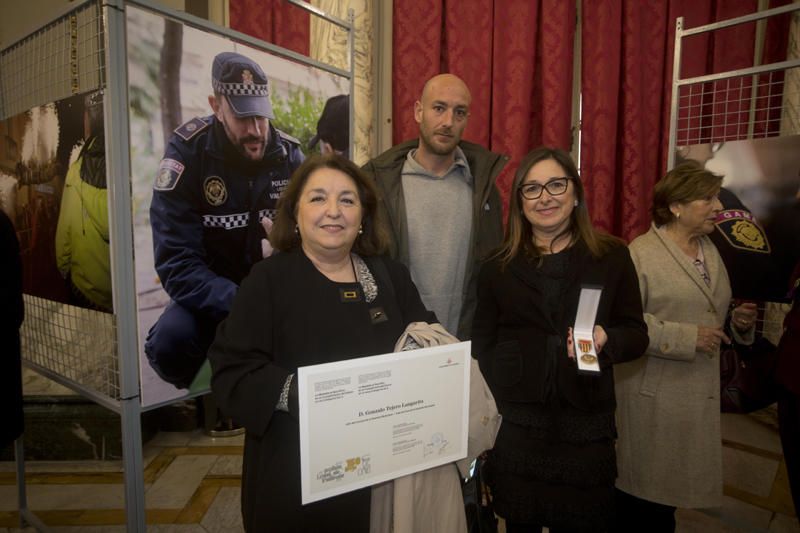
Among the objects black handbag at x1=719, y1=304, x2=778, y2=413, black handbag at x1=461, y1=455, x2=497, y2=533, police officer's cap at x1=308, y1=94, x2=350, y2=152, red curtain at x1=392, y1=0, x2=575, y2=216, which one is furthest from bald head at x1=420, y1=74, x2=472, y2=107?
black handbag at x1=719, y1=304, x2=778, y2=413

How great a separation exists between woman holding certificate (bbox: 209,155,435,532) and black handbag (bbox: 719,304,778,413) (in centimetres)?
193

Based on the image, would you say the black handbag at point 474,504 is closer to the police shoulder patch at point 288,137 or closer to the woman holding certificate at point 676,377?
the woman holding certificate at point 676,377

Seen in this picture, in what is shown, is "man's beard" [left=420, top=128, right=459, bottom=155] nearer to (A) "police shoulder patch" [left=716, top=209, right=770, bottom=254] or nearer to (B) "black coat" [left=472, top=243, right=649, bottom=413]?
(B) "black coat" [left=472, top=243, right=649, bottom=413]

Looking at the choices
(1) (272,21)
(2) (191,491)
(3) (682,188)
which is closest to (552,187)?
(3) (682,188)

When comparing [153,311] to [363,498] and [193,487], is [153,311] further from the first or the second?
[193,487]

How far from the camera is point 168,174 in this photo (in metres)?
1.84

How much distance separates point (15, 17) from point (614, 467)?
4.49 m

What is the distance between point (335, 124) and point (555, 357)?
1.72 m

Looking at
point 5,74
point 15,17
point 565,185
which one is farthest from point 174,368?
point 15,17

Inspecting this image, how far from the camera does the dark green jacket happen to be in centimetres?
228

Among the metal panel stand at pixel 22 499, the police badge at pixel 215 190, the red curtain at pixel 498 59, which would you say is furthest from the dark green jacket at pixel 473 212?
the metal panel stand at pixel 22 499

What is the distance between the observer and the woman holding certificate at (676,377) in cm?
211

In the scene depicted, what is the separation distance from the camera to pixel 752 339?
2.56 meters

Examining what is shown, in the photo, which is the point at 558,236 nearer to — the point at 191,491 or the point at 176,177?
the point at 176,177
